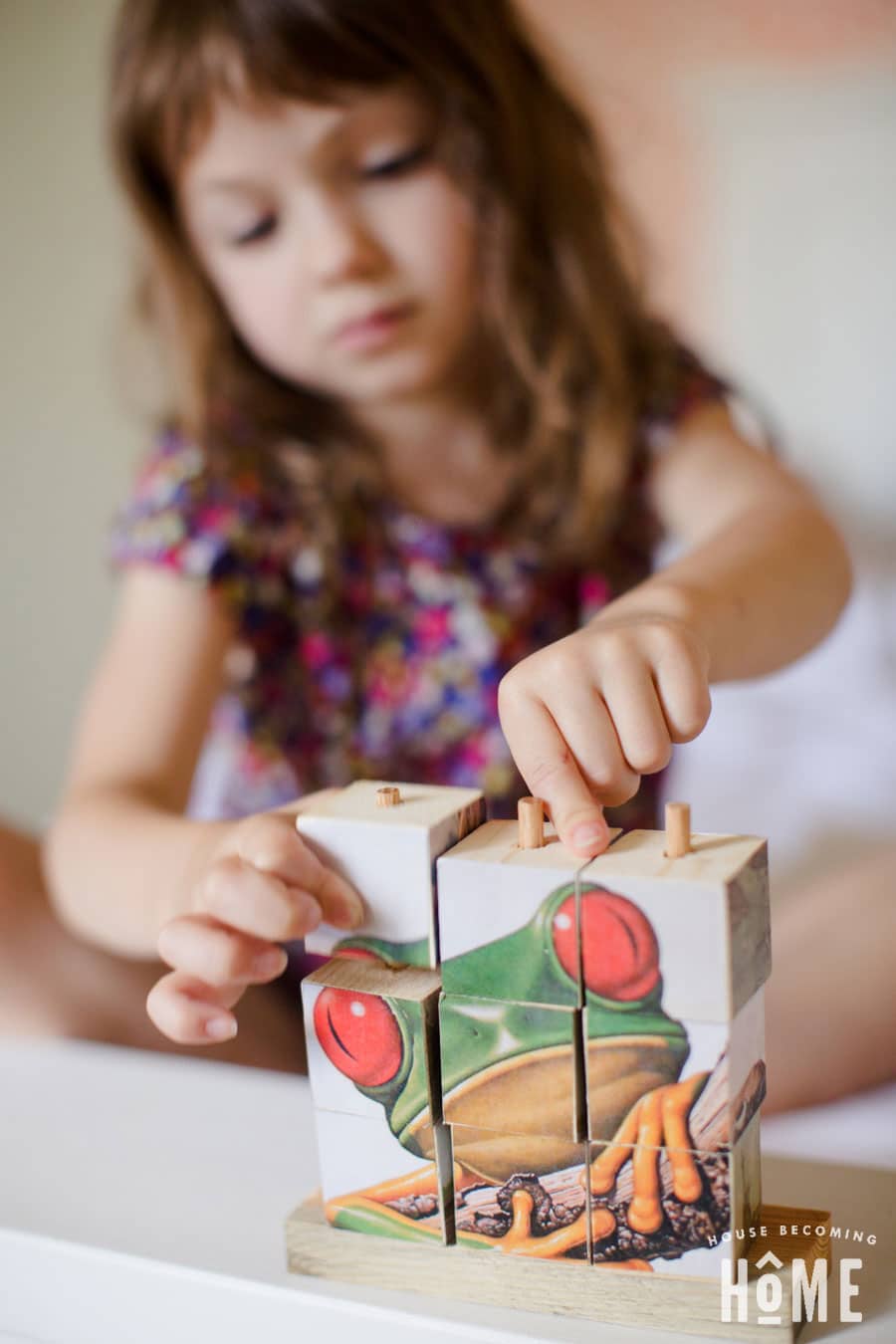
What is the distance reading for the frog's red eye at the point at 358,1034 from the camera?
331 mm

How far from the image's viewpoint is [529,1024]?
315 millimetres

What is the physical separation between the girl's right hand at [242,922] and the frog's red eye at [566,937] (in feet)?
0.19

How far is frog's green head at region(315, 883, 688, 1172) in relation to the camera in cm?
30

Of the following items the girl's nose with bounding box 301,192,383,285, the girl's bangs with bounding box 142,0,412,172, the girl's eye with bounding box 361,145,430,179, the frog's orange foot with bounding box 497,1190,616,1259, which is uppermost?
the girl's bangs with bounding box 142,0,412,172

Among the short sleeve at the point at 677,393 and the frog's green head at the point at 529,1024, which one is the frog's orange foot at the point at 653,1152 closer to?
the frog's green head at the point at 529,1024

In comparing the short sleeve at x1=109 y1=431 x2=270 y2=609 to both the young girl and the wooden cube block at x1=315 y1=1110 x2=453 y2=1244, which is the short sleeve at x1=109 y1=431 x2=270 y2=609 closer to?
the young girl

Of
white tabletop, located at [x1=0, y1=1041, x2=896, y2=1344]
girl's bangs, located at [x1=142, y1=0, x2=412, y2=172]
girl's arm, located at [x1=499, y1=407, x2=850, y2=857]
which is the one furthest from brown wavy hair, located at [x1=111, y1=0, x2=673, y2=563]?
white tabletop, located at [x1=0, y1=1041, x2=896, y2=1344]

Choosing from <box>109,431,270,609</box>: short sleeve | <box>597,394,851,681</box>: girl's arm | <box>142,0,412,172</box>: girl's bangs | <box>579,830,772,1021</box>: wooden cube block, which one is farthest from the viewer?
<box>109,431,270,609</box>: short sleeve

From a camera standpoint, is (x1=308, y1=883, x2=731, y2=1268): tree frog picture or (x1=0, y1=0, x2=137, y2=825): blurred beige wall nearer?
(x1=308, y1=883, x2=731, y2=1268): tree frog picture

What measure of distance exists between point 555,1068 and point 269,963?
82mm

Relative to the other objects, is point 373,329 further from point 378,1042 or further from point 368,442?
point 378,1042

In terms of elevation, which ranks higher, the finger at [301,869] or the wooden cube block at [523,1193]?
the finger at [301,869]

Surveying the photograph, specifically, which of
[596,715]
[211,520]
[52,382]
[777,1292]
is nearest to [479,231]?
[211,520]

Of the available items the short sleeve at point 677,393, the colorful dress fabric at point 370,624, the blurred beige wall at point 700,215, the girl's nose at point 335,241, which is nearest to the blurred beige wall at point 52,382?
the blurred beige wall at point 700,215
